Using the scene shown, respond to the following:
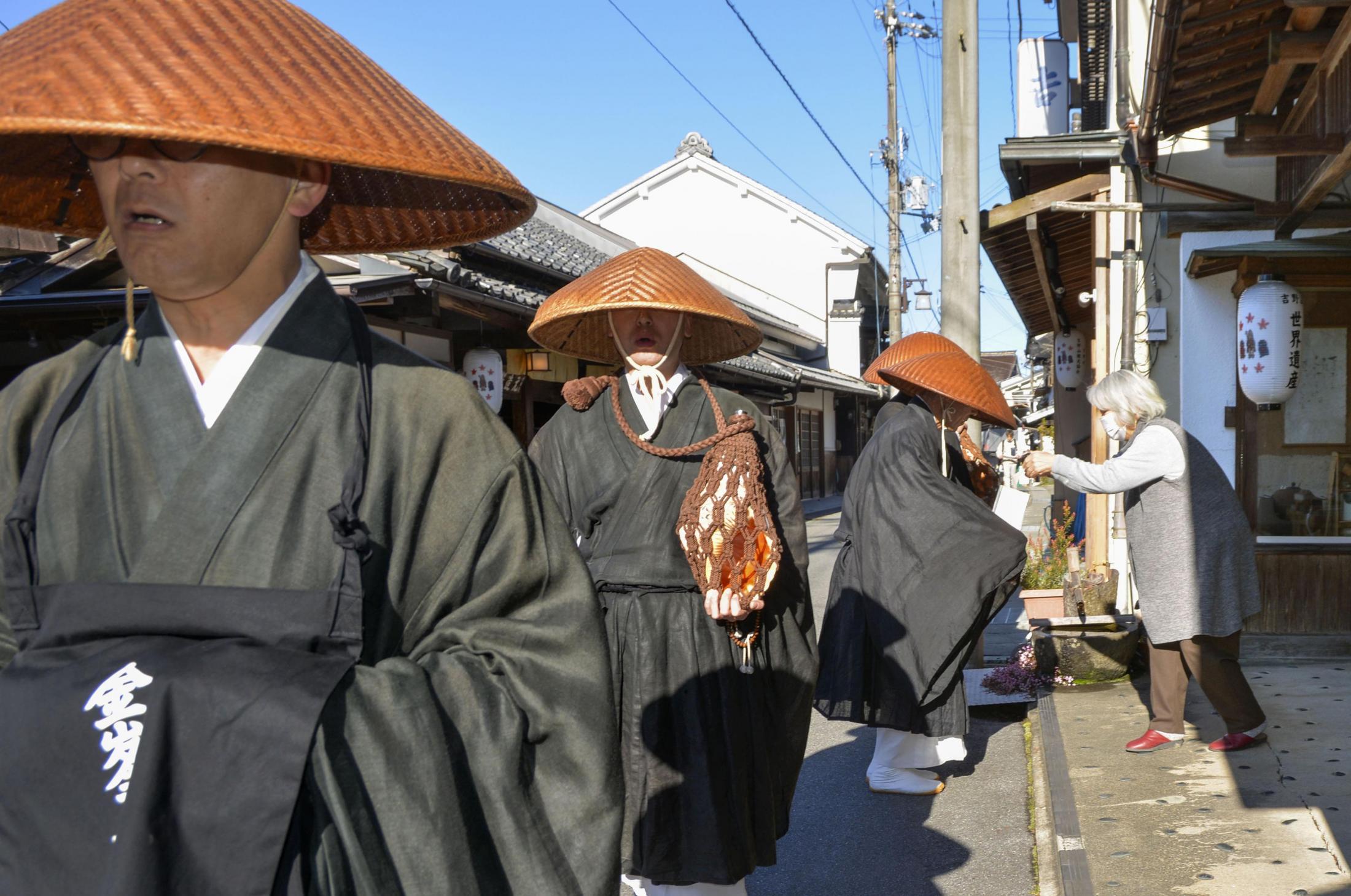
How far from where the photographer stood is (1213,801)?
5.29 m

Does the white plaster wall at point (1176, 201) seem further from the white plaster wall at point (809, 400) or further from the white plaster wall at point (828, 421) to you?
the white plaster wall at point (828, 421)

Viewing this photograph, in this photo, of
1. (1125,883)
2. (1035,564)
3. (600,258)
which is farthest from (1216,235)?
(600,258)

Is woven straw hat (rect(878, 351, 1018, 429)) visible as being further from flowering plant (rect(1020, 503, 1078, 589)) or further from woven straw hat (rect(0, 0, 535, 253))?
woven straw hat (rect(0, 0, 535, 253))

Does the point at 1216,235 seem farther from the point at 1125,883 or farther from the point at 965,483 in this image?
the point at 1125,883

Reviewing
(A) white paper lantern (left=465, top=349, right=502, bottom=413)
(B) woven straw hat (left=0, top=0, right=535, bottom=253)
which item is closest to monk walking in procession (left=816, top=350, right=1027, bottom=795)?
(B) woven straw hat (left=0, top=0, right=535, bottom=253)

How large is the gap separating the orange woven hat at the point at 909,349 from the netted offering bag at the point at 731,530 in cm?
249

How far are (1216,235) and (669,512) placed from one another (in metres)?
6.56

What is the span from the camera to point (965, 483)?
6.28m

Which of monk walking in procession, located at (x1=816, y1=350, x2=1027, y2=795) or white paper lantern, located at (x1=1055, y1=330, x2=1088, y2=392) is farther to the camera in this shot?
white paper lantern, located at (x1=1055, y1=330, x2=1088, y2=392)

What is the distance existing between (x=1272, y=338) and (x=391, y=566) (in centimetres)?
754

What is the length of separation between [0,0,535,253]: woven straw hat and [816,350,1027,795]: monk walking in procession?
412 centimetres

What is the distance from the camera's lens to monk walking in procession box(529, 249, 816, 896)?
12.3 feet

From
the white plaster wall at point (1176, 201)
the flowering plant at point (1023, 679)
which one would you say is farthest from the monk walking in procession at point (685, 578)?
the white plaster wall at point (1176, 201)

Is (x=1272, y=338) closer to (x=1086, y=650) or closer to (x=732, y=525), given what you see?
(x=1086, y=650)
